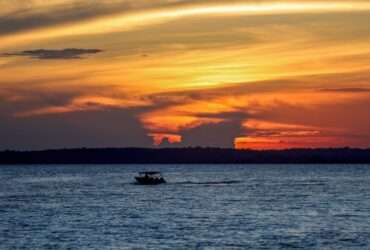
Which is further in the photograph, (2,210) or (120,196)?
(120,196)

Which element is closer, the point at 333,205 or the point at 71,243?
the point at 71,243

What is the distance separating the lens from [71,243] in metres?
77.5

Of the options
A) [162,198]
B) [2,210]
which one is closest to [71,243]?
[2,210]

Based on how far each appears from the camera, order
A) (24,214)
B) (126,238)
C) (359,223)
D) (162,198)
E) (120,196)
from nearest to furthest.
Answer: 1. (126,238)
2. (359,223)
3. (24,214)
4. (162,198)
5. (120,196)

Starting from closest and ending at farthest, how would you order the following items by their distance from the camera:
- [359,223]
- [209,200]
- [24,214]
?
[359,223] → [24,214] → [209,200]

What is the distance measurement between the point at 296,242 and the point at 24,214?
43.5 metres

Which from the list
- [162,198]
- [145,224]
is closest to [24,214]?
[145,224]

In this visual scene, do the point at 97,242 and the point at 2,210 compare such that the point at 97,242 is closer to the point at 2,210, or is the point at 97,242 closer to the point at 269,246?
the point at 269,246

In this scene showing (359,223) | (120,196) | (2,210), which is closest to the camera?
(359,223)

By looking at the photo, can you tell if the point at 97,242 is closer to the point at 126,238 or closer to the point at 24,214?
the point at 126,238

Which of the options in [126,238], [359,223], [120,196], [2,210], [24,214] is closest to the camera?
[126,238]

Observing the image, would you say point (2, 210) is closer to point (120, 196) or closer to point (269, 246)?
point (120, 196)

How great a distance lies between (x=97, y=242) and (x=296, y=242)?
16935 millimetres

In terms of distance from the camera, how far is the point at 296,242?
7756 cm
